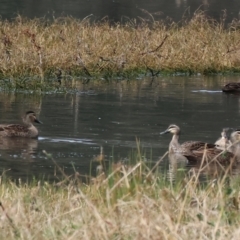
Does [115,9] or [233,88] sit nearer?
[233,88]

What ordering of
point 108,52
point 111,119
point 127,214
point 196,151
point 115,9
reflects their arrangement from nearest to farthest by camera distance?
1. point 127,214
2. point 196,151
3. point 111,119
4. point 108,52
5. point 115,9

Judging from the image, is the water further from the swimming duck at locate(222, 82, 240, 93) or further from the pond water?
the swimming duck at locate(222, 82, 240, 93)

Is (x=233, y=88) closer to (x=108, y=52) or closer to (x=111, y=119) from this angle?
(x=108, y=52)

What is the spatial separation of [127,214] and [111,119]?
30.6ft

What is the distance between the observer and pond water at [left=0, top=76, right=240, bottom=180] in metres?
11.8

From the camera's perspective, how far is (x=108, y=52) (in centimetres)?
2152

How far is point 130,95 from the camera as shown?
1831cm

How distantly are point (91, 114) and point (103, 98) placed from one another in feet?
6.65

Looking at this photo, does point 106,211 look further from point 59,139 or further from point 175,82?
point 175,82

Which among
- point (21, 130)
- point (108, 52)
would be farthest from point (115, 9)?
point (21, 130)

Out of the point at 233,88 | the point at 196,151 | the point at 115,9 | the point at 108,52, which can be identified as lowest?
the point at 196,151

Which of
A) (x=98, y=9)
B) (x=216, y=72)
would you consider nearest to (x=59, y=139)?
(x=216, y=72)

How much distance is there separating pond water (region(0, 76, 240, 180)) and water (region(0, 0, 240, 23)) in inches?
713

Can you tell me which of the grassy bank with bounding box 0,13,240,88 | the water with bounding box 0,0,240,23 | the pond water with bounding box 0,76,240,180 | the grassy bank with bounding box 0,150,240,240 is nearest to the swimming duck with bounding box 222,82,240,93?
the pond water with bounding box 0,76,240,180
